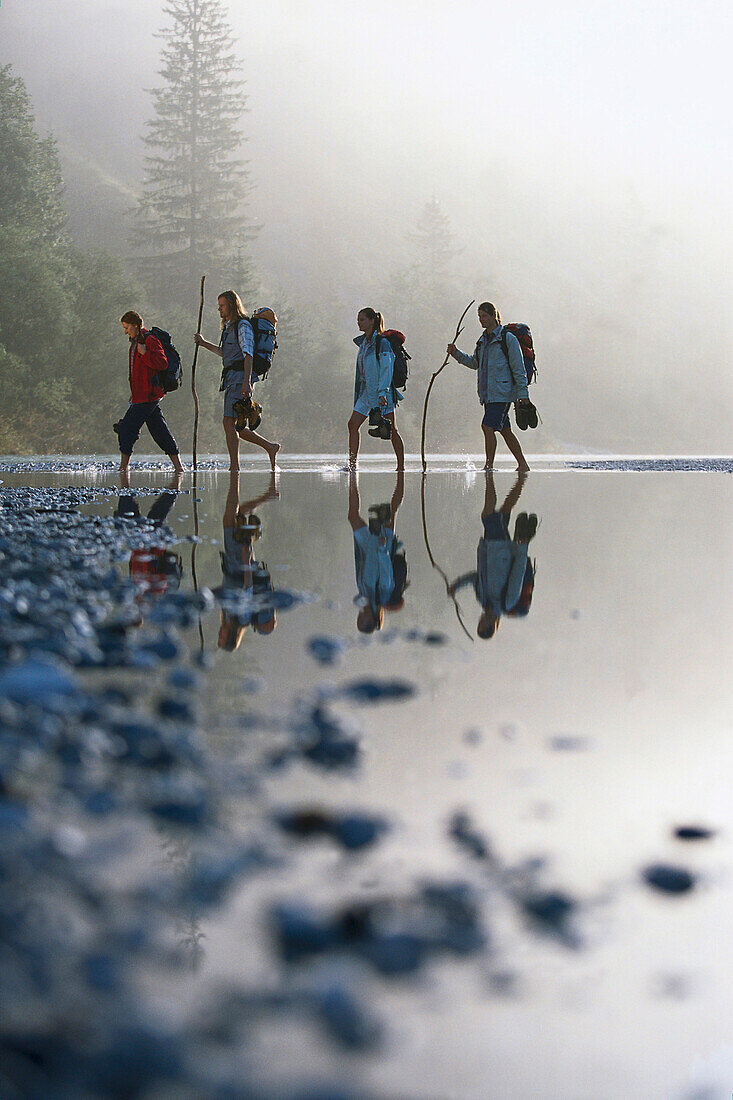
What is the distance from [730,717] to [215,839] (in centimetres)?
179

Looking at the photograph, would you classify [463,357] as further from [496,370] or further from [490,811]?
[490,811]

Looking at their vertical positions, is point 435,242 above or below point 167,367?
above

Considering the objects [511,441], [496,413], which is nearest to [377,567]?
[496,413]

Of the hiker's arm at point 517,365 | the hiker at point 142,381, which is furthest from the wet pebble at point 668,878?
the hiker's arm at point 517,365

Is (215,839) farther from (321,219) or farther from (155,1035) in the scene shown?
(321,219)

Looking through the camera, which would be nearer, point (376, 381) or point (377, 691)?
point (377, 691)

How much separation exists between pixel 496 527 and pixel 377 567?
322cm

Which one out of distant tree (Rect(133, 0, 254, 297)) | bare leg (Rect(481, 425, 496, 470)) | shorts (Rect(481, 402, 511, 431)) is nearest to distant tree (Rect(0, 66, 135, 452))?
bare leg (Rect(481, 425, 496, 470))

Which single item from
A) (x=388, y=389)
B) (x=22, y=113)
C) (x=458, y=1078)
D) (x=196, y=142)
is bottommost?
(x=458, y=1078)

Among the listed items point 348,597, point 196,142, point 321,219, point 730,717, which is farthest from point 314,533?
point 321,219

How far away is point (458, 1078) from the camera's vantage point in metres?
1.43

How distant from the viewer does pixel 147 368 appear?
1612 cm

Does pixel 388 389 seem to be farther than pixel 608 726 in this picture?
Yes

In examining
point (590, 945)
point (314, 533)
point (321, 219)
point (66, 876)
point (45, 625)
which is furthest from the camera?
point (321, 219)
